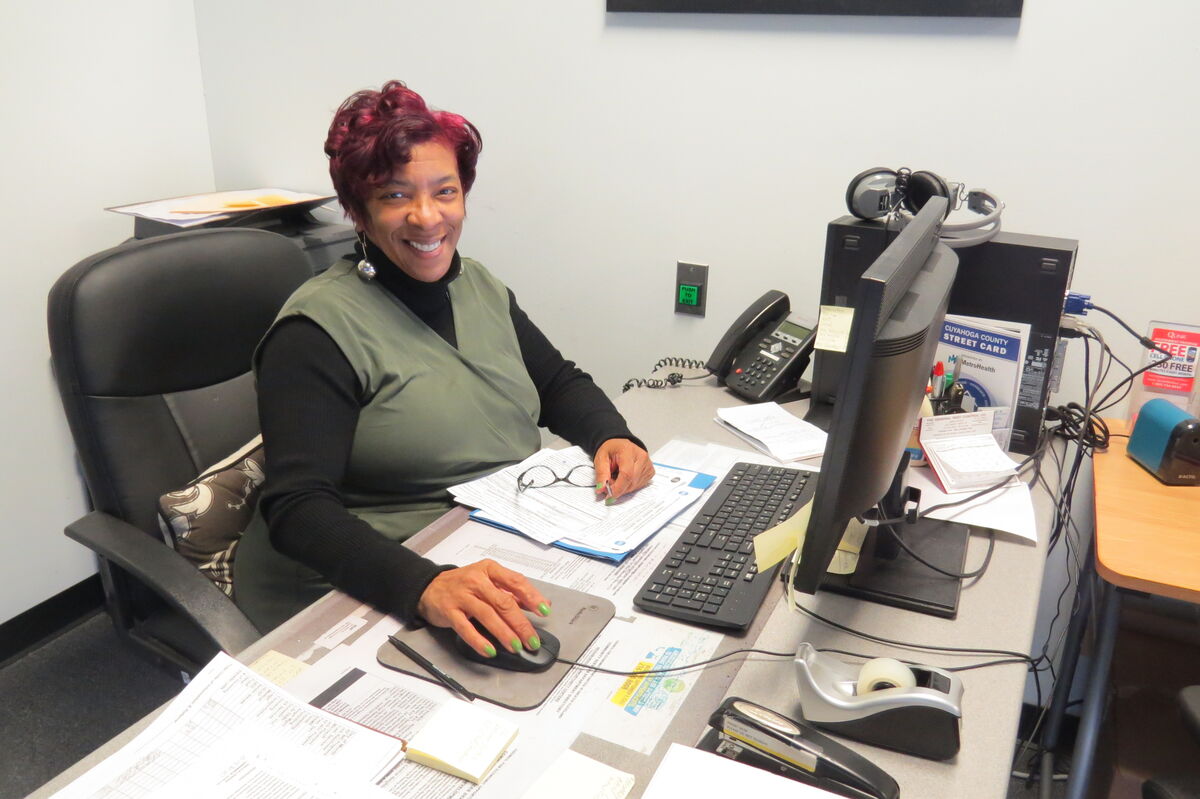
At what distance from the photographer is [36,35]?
1.96 meters

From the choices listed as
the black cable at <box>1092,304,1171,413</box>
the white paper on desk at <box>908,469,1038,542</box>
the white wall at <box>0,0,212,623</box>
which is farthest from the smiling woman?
the white wall at <box>0,0,212,623</box>

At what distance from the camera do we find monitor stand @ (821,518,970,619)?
103 centimetres

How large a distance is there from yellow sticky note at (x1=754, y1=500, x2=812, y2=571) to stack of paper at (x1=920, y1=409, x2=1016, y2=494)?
0.53 m

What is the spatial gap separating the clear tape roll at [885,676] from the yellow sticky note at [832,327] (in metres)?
0.78

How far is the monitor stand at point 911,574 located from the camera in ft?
3.37

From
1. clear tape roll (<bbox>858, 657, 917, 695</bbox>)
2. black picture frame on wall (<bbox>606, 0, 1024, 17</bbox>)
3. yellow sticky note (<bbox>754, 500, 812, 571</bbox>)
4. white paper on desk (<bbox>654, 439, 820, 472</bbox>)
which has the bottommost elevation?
white paper on desk (<bbox>654, 439, 820, 472</bbox>)

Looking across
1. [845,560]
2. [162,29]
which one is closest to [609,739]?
[845,560]

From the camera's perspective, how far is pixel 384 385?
1299 millimetres

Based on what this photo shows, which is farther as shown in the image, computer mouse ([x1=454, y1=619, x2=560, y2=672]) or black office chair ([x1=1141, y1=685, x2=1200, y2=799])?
black office chair ([x1=1141, y1=685, x2=1200, y2=799])

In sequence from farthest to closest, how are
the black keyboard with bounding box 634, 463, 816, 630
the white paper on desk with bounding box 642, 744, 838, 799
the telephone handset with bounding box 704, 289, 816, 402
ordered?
the telephone handset with bounding box 704, 289, 816, 402
the black keyboard with bounding box 634, 463, 816, 630
the white paper on desk with bounding box 642, 744, 838, 799

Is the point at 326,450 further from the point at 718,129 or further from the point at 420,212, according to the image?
the point at 718,129

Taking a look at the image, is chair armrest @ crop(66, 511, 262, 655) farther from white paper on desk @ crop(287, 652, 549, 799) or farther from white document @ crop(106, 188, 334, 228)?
white document @ crop(106, 188, 334, 228)

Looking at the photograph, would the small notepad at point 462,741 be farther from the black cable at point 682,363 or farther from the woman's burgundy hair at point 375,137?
the black cable at point 682,363

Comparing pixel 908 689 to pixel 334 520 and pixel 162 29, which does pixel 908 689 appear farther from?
pixel 162 29
